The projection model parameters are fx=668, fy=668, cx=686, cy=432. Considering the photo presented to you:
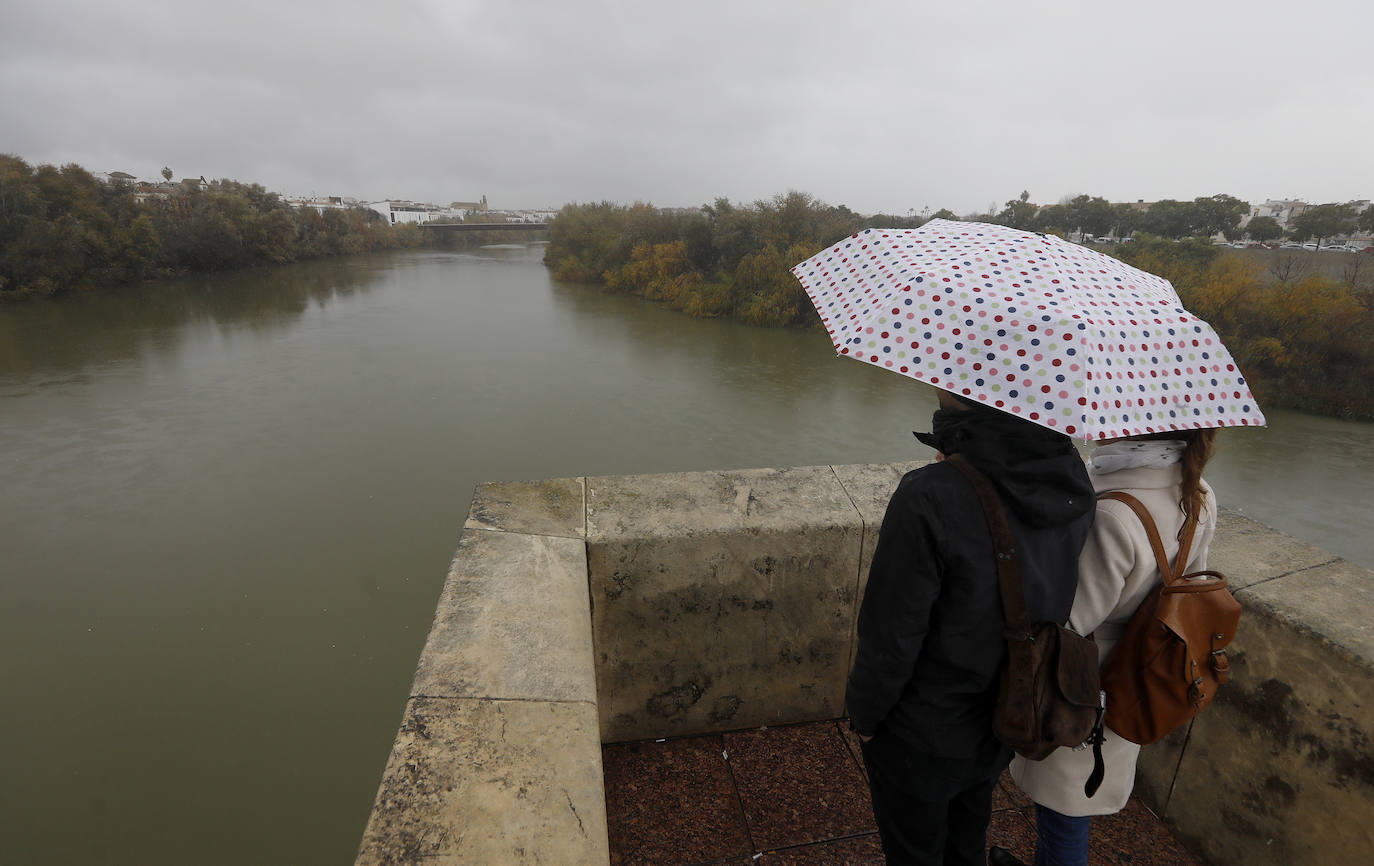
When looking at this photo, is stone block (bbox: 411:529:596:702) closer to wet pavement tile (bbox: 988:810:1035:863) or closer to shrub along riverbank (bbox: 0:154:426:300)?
wet pavement tile (bbox: 988:810:1035:863)

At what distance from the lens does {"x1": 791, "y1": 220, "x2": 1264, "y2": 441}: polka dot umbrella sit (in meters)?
0.97

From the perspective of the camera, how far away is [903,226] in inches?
763

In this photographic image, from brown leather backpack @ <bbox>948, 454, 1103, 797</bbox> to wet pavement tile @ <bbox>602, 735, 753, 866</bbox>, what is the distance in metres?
0.91

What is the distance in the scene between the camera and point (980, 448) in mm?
1051

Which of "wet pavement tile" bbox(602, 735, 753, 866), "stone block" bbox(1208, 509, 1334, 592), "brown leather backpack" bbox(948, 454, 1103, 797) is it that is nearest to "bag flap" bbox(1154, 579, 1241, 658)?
"brown leather backpack" bbox(948, 454, 1103, 797)

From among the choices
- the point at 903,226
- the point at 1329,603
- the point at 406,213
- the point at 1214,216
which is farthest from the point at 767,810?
the point at 406,213

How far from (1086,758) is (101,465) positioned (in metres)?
16.4

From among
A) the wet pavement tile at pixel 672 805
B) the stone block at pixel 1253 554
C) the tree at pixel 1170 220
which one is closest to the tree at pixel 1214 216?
the tree at pixel 1170 220

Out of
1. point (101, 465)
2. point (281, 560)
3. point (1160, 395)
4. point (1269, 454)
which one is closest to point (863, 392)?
point (1269, 454)

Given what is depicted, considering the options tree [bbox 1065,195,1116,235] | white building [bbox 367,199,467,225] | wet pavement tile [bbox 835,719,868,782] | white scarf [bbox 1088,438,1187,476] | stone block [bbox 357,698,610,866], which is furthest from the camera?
white building [bbox 367,199,467,225]

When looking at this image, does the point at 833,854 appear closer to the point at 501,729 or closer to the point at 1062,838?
the point at 1062,838

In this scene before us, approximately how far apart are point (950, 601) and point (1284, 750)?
1.03 m

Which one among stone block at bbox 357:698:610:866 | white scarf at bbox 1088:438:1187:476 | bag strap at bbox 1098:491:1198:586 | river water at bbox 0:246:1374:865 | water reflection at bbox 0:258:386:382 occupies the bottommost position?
river water at bbox 0:246:1374:865

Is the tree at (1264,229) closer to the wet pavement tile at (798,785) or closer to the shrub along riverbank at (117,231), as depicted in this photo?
the wet pavement tile at (798,785)
